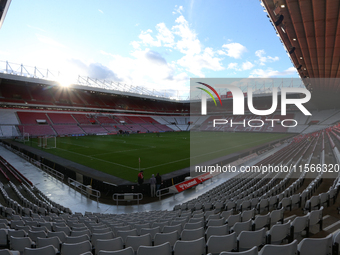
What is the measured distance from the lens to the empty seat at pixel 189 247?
118 inches

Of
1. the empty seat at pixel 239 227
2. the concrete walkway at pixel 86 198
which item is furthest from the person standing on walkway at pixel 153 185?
the empty seat at pixel 239 227

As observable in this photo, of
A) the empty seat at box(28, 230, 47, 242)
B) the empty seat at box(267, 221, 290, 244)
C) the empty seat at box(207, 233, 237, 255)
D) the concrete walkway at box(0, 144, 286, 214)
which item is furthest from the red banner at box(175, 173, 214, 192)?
the empty seat at box(207, 233, 237, 255)

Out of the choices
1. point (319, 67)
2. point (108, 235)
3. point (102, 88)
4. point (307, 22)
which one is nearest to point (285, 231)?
point (108, 235)

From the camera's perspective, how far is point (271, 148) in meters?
25.4

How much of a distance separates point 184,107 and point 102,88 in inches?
1576

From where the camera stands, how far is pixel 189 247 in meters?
3.03

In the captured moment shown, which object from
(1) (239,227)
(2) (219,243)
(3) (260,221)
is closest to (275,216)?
(3) (260,221)

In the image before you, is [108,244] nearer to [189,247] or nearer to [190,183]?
[189,247]

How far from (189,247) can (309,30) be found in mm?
12809

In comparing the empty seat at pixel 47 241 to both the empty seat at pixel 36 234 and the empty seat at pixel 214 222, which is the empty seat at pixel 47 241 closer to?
the empty seat at pixel 36 234

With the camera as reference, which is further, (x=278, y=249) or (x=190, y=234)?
(x=190, y=234)

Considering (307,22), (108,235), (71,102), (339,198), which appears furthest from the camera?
(71,102)

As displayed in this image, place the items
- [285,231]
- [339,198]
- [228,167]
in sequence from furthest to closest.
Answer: [228,167]
[339,198]
[285,231]

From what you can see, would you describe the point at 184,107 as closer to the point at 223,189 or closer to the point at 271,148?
the point at 271,148
